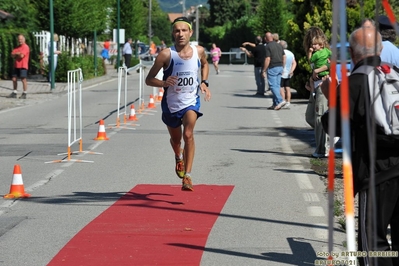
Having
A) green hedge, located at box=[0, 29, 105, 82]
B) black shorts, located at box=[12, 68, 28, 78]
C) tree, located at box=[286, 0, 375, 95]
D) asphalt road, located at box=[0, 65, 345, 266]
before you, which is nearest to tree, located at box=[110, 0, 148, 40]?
green hedge, located at box=[0, 29, 105, 82]

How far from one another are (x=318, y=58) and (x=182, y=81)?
3.41 meters

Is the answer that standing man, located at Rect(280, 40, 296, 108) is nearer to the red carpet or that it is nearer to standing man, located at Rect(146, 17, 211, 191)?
the red carpet

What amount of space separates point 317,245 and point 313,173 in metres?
4.38

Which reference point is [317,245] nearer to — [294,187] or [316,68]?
[294,187]

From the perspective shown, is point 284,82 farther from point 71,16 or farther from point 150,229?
point 150,229

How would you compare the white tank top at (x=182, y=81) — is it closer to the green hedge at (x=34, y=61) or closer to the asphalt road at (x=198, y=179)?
the asphalt road at (x=198, y=179)

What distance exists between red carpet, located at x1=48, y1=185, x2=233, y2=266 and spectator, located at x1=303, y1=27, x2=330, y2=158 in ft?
9.59

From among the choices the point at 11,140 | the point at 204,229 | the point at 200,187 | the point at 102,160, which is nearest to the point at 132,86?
the point at 11,140

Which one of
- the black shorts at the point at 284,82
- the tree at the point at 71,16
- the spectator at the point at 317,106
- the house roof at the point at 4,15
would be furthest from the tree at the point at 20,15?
the spectator at the point at 317,106

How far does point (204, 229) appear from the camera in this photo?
26.3ft

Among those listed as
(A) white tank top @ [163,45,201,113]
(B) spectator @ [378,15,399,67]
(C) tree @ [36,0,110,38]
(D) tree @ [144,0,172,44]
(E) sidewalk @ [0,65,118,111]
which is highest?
(D) tree @ [144,0,172,44]

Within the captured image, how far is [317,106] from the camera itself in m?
12.8

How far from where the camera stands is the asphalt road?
24.2 feet

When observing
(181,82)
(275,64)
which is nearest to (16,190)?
(181,82)
